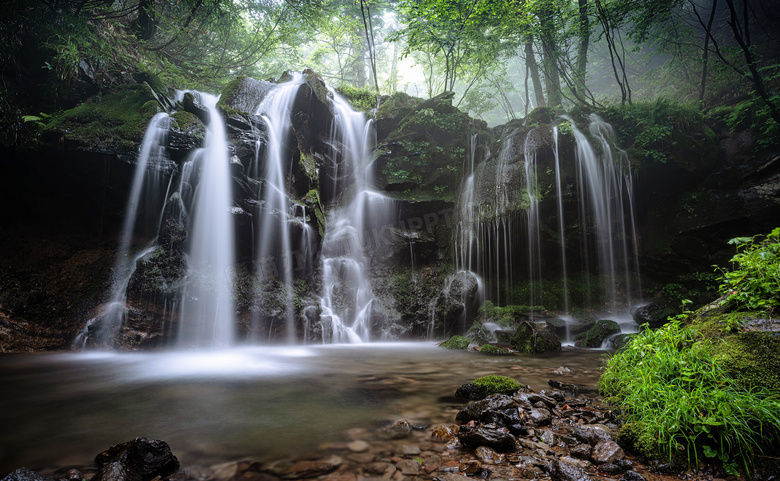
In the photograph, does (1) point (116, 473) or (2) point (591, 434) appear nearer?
(1) point (116, 473)

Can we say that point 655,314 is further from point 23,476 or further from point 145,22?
point 145,22

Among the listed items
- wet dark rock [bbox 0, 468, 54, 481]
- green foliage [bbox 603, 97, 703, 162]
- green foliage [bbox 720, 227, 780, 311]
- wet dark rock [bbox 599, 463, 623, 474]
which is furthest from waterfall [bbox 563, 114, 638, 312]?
wet dark rock [bbox 0, 468, 54, 481]

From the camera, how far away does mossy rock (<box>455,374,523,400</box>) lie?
11.8 ft

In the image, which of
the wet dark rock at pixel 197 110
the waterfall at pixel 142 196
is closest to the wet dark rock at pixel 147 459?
the waterfall at pixel 142 196

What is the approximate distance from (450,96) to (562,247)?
26.6ft

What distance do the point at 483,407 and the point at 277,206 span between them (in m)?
8.13

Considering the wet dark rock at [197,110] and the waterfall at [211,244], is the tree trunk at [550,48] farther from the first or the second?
the waterfall at [211,244]

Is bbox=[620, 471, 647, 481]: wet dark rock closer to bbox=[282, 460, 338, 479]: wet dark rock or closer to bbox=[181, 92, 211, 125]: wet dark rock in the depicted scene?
bbox=[282, 460, 338, 479]: wet dark rock

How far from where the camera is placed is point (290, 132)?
10680mm

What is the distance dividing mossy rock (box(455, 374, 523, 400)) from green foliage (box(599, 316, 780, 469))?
1063mm

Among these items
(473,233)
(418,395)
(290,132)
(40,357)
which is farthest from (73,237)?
(473,233)

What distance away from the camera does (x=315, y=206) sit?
1023 centimetres

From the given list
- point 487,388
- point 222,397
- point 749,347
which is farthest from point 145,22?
point 749,347

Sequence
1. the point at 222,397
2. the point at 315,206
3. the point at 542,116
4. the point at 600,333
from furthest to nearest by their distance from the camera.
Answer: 1. the point at 542,116
2. the point at 315,206
3. the point at 600,333
4. the point at 222,397
